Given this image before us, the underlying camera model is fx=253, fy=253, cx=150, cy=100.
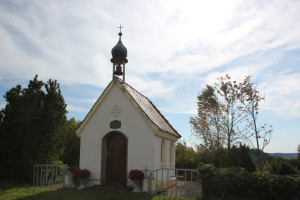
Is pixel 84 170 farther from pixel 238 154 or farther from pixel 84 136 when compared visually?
pixel 238 154

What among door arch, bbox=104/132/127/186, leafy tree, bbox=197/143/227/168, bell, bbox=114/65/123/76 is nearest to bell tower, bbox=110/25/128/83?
bell, bbox=114/65/123/76

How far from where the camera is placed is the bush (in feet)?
30.4

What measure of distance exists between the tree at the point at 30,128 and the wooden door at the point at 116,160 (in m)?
3.77

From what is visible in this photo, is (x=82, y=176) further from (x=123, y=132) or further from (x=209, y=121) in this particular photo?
(x=209, y=121)

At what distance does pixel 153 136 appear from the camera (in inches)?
498

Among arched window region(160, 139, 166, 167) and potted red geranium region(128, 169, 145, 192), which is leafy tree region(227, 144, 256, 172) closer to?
arched window region(160, 139, 166, 167)

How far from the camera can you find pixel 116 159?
13352mm

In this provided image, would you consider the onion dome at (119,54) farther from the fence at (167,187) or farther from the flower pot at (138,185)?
the flower pot at (138,185)

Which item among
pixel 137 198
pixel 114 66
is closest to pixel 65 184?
pixel 137 198

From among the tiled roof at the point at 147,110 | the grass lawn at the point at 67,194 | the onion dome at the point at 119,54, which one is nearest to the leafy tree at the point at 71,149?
the tiled roof at the point at 147,110

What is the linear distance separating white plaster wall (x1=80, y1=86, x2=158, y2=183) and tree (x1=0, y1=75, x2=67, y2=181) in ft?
7.39

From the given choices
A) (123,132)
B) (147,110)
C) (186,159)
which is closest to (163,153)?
(147,110)

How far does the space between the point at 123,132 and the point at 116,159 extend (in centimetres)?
150

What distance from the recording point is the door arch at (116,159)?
13.0m
